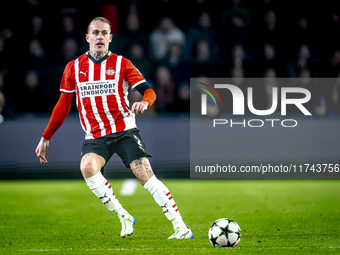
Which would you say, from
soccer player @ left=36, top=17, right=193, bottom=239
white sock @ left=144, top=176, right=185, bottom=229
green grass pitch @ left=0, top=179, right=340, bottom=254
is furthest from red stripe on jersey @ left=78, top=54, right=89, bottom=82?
green grass pitch @ left=0, top=179, right=340, bottom=254

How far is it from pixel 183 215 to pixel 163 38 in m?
4.46

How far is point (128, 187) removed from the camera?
9.29 meters

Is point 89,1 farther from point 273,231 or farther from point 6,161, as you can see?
point 273,231

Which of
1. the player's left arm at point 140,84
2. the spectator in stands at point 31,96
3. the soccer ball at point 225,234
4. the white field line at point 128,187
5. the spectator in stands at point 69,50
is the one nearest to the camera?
the soccer ball at point 225,234

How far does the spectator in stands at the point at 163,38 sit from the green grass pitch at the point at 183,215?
245 cm

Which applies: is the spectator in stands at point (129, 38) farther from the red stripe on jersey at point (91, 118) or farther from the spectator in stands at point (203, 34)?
the red stripe on jersey at point (91, 118)

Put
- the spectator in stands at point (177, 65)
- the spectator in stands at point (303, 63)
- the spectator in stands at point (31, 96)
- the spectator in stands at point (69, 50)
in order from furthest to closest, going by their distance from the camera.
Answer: the spectator in stands at point (303, 63)
the spectator in stands at point (69, 50)
the spectator in stands at point (177, 65)
the spectator in stands at point (31, 96)

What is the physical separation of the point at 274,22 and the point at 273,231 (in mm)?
6079

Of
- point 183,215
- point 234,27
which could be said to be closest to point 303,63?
point 234,27

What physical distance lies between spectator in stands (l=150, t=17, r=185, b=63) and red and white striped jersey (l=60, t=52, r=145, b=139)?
16.0 ft

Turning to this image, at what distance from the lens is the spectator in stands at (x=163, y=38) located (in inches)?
383

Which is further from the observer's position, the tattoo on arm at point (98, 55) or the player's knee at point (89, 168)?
the tattoo on arm at point (98, 55)

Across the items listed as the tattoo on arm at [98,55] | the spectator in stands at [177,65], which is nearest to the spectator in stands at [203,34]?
the spectator in stands at [177,65]

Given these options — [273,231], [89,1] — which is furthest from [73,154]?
[273,231]
